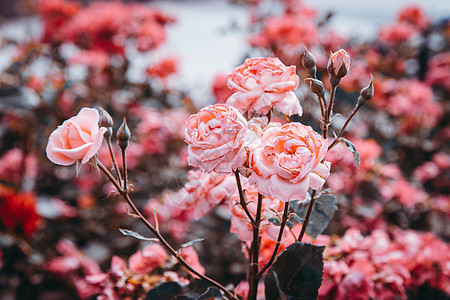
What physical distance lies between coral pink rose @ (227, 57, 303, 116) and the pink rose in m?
0.17

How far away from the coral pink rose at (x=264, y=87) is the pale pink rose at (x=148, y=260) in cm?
27

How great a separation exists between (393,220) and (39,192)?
1.35 m

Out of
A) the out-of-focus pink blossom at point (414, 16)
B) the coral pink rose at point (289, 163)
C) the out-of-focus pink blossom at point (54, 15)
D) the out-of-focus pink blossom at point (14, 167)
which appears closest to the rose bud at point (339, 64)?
the coral pink rose at point (289, 163)

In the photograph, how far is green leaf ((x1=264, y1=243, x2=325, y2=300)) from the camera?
18.2 inches

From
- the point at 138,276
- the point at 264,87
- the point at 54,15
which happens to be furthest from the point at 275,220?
the point at 54,15

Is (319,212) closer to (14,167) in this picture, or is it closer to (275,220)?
(275,220)

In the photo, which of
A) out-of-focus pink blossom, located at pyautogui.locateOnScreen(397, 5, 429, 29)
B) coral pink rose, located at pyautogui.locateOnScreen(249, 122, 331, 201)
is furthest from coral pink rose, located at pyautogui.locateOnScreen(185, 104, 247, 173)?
out-of-focus pink blossom, located at pyautogui.locateOnScreen(397, 5, 429, 29)

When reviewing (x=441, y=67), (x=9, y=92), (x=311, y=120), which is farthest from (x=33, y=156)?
(x=441, y=67)

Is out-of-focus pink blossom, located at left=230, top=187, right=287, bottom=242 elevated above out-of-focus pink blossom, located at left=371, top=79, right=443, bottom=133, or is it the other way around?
out-of-focus pink blossom, located at left=230, top=187, right=287, bottom=242

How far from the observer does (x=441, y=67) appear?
192 centimetres

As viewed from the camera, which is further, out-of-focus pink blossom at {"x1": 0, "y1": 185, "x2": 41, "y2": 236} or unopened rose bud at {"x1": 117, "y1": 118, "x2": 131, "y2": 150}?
out-of-focus pink blossom at {"x1": 0, "y1": 185, "x2": 41, "y2": 236}

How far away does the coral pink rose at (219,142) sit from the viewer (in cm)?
40

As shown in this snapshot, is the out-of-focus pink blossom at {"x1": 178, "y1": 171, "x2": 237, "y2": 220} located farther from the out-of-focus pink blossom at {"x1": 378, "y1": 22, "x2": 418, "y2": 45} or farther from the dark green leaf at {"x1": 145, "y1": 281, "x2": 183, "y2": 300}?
the out-of-focus pink blossom at {"x1": 378, "y1": 22, "x2": 418, "y2": 45}

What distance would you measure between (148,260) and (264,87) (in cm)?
33
